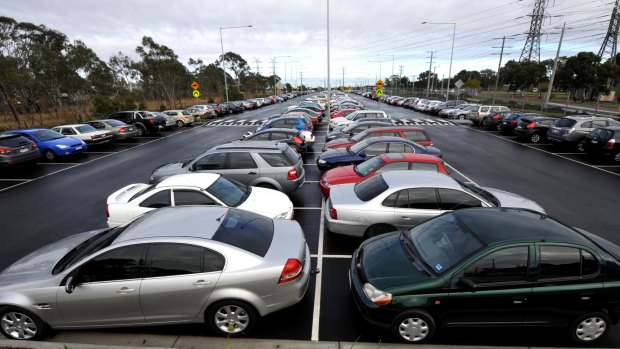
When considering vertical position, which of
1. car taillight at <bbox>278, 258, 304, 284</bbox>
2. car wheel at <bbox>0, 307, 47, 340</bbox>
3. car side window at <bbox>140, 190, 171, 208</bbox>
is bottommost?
car wheel at <bbox>0, 307, 47, 340</bbox>

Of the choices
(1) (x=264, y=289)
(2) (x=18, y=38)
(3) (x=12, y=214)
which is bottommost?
(3) (x=12, y=214)

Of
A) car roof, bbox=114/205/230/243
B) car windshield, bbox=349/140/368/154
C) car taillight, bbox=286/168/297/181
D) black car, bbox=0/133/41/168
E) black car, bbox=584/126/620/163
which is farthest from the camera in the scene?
black car, bbox=584/126/620/163

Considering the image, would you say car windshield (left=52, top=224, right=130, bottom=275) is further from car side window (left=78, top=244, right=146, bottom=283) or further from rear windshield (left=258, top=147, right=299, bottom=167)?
rear windshield (left=258, top=147, right=299, bottom=167)

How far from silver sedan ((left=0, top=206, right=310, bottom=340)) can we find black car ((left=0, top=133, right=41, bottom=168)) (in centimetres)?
1084

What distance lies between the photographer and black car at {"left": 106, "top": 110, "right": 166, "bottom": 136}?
2202 centimetres

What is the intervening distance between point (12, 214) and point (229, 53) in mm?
72520

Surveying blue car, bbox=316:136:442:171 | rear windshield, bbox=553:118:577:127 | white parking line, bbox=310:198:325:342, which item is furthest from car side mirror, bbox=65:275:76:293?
rear windshield, bbox=553:118:577:127

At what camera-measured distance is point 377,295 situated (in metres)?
4.03

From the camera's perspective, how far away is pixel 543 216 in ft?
15.4

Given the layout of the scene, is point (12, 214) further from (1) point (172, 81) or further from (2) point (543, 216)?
(1) point (172, 81)

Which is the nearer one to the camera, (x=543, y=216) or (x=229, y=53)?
(x=543, y=216)

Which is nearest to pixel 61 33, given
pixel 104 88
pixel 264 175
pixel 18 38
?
pixel 18 38

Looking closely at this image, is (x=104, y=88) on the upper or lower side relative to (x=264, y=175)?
upper

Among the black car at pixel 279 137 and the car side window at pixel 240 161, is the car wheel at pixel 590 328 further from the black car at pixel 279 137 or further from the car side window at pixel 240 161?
the black car at pixel 279 137
